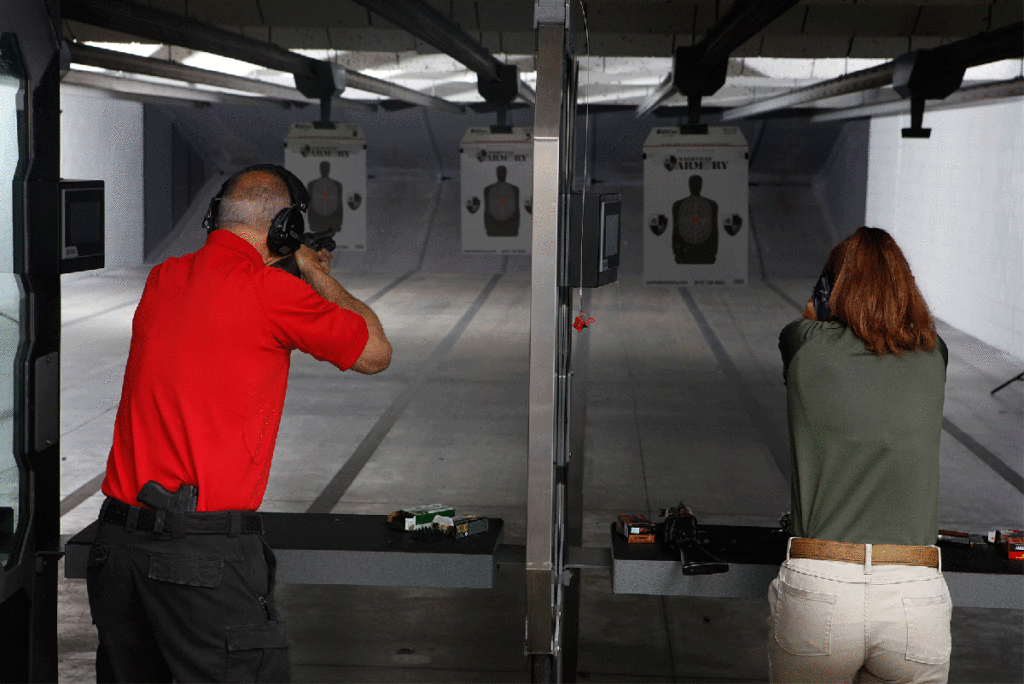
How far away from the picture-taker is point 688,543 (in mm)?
3033

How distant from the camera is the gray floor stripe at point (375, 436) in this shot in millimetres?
6035

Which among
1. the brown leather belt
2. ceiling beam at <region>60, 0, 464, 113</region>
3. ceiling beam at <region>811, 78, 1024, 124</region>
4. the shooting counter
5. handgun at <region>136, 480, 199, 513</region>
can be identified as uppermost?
ceiling beam at <region>811, 78, 1024, 124</region>

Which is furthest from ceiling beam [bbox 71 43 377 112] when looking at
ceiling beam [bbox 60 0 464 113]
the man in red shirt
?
the man in red shirt

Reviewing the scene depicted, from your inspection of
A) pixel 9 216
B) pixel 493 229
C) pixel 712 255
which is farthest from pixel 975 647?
pixel 493 229

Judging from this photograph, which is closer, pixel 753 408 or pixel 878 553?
pixel 878 553

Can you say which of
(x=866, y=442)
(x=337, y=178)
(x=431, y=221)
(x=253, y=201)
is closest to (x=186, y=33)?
(x=253, y=201)

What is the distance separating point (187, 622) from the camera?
2.32 m

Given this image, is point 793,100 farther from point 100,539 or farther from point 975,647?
point 100,539

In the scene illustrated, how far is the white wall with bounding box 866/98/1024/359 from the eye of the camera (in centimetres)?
1077

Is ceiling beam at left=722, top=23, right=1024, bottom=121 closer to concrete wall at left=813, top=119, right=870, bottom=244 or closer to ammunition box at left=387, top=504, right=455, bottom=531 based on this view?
ammunition box at left=387, top=504, right=455, bottom=531

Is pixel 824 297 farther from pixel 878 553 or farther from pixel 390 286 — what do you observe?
pixel 390 286

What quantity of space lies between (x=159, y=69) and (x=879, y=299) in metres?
6.78

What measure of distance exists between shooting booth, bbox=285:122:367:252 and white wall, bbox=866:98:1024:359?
672 centimetres

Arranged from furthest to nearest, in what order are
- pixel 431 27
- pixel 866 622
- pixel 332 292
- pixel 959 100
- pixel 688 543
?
pixel 959 100 < pixel 431 27 < pixel 688 543 < pixel 332 292 < pixel 866 622
